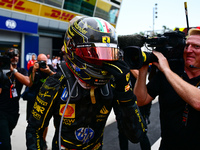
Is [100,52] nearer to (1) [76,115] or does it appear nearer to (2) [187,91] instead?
(1) [76,115]

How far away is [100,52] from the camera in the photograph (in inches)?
57.7

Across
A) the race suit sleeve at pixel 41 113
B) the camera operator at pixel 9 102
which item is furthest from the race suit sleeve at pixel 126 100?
the camera operator at pixel 9 102

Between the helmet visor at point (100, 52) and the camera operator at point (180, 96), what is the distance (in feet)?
1.50

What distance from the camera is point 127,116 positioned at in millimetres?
1537

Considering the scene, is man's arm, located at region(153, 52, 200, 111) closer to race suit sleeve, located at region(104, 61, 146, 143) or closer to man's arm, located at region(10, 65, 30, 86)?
race suit sleeve, located at region(104, 61, 146, 143)

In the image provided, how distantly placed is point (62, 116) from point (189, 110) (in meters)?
1.18

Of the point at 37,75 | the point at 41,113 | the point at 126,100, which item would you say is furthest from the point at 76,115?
the point at 37,75

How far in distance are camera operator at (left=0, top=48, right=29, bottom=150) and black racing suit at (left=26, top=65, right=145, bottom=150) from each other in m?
1.18

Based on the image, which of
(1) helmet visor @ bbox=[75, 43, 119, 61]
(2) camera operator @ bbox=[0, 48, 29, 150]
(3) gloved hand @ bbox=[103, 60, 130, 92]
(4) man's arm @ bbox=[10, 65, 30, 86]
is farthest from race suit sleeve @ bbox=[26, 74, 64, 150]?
(4) man's arm @ bbox=[10, 65, 30, 86]

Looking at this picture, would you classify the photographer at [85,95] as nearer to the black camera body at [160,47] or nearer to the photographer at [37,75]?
the black camera body at [160,47]

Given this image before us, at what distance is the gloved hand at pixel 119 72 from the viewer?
4.56ft

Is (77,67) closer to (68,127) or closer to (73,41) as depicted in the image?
(73,41)

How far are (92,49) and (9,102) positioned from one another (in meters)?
2.00

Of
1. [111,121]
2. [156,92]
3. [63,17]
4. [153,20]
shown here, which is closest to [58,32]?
[63,17]
